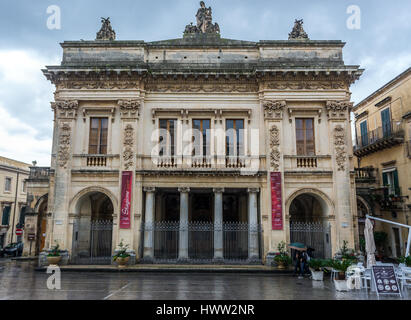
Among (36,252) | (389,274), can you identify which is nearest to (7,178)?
(36,252)

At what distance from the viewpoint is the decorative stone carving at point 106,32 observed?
66.5 feet

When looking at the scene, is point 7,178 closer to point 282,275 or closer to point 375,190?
point 282,275

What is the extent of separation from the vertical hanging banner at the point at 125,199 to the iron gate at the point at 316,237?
929 cm

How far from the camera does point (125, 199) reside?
17141mm

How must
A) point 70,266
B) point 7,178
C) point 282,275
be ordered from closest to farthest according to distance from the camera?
point 282,275 < point 70,266 < point 7,178

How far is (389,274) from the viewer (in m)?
10.4

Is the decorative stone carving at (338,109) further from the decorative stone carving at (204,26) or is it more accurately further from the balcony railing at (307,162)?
the decorative stone carving at (204,26)

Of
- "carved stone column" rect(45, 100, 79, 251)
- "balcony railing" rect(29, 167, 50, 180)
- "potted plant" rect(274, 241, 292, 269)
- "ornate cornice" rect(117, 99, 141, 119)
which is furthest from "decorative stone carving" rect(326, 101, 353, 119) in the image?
"balcony railing" rect(29, 167, 50, 180)

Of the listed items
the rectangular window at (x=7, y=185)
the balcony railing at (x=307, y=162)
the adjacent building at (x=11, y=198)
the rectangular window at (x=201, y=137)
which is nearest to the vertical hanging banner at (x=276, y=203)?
the balcony railing at (x=307, y=162)

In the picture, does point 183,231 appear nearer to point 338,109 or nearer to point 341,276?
point 341,276

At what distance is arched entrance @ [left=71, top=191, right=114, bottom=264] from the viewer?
17719 mm
